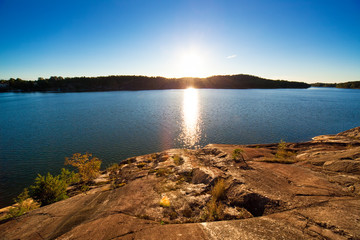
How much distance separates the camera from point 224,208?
268 inches

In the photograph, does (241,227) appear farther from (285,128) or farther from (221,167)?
(285,128)

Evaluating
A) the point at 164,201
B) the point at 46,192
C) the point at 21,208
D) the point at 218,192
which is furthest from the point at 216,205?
the point at 21,208

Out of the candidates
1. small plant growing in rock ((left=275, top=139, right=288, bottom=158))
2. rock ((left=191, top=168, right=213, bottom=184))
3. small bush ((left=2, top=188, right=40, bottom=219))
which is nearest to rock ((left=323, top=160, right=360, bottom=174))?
small plant growing in rock ((left=275, top=139, right=288, bottom=158))

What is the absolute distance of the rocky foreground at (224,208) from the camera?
198 inches

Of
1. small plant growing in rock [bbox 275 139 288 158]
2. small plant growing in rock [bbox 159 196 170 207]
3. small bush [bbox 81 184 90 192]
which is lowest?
small bush [bbox 81 184 90 192]

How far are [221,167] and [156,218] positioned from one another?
627 cm

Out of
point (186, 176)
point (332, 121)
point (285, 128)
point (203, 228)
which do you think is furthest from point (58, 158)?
point (332, 121)

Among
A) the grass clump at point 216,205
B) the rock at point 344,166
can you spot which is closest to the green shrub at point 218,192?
the grass clump at point 216,205

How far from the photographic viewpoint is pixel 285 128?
3200 centimetres

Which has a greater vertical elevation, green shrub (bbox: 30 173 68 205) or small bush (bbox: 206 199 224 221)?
small bush (bbox: 206 199 224 221)

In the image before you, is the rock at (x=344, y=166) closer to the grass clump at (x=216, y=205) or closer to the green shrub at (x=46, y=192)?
the grass clump at (x=216, y=205)

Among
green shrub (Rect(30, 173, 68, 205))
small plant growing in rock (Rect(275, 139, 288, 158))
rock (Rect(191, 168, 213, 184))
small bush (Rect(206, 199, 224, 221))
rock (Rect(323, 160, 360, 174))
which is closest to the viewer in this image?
small bush (Rect(206, 199, 224, 221))

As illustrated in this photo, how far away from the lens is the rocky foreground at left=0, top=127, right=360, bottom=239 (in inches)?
198

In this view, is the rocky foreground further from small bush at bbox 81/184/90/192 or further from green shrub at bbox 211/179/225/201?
small bush at bbox 81/184/90/192
